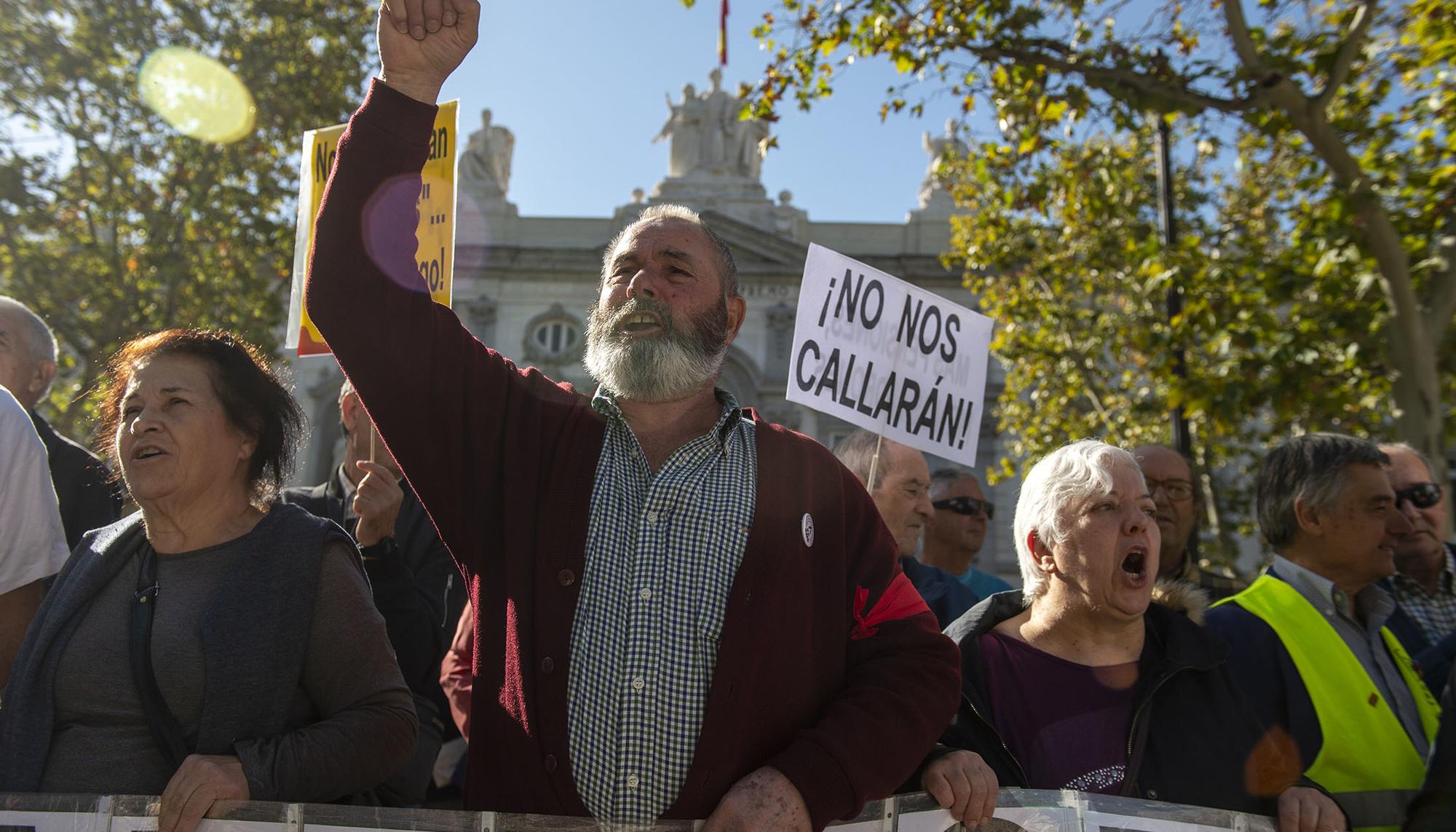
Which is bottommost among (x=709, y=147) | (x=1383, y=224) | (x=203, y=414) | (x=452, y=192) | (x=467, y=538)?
(x=467, y=538)

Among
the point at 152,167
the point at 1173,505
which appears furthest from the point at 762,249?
the point at 1173,505

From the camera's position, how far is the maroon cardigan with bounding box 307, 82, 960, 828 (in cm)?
213

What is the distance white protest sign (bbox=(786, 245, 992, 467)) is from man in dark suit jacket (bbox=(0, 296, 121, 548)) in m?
2.45

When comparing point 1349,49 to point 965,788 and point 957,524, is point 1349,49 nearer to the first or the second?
point 957,524

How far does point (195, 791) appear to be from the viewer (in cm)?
220

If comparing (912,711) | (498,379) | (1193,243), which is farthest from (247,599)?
(1193,243)

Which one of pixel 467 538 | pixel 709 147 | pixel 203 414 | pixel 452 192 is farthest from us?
pixel 709 147

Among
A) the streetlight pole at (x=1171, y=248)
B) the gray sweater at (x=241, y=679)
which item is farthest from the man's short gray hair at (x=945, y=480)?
the streetlight pole at (x=1171, y=248)

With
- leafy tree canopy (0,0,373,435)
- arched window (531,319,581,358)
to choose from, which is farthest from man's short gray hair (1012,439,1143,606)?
arched window (531,319,581,358)

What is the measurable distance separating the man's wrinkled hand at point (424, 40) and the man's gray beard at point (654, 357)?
60 centimetres

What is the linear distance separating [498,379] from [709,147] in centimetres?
2463

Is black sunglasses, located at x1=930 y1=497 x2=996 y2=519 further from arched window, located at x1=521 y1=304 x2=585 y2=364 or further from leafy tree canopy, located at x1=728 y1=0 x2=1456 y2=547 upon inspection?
arched window, located at x1=521 y1=304 x2=585 y2=364

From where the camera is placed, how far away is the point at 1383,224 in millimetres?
7680

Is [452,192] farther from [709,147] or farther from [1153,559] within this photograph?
[709,147]
